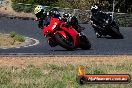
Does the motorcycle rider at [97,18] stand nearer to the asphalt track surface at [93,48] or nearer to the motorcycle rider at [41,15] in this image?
Result: the asphalt track surface at [93,48]

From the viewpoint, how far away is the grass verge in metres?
9.69

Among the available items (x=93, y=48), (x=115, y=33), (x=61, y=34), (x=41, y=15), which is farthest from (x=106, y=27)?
(x=41, y=15)

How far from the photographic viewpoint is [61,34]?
1906 cm

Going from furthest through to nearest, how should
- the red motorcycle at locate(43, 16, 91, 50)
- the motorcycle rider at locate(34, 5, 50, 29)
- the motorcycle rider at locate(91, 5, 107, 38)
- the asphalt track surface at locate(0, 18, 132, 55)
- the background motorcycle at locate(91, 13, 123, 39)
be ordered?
the motorcycle rider at locate(91, 5, 107, 38) < the background motorcycle at locate(91, 13, 123, 39) < the red motorcycle at locate(43, 16, 91, 50) < the motorcycle rider at locate(34, 5, 50, 29) < the asphalt track surface at locate(0, 18, 132, 55)

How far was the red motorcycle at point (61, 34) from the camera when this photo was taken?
1892cm

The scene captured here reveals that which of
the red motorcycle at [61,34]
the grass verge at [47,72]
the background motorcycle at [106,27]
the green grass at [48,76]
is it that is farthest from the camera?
the background motorcycle at [106,27]

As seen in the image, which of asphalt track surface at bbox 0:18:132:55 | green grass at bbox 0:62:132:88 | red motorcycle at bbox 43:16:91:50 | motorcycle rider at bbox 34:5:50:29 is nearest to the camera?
green grass at bbox 0:62:132:88

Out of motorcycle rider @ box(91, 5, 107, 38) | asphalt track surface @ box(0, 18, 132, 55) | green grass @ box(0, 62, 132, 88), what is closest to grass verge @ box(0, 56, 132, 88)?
green grass @ box(0, 62, 132, 88)

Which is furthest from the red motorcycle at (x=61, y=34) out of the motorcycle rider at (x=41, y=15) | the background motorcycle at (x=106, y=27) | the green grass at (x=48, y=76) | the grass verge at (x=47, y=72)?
the background motorcycle at (x=106, y=27)

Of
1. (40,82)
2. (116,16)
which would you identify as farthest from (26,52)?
(116,16)

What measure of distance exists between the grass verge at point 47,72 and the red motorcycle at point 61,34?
8.83 feet

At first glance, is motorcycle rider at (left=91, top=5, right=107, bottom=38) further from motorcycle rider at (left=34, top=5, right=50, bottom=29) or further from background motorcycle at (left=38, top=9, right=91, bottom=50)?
motorcycle rider at (left=34, top=5, right=50, bottom=29)

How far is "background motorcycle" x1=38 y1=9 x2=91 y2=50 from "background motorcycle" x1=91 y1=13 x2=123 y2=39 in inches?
224

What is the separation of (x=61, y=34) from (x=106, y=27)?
6.14 metres
